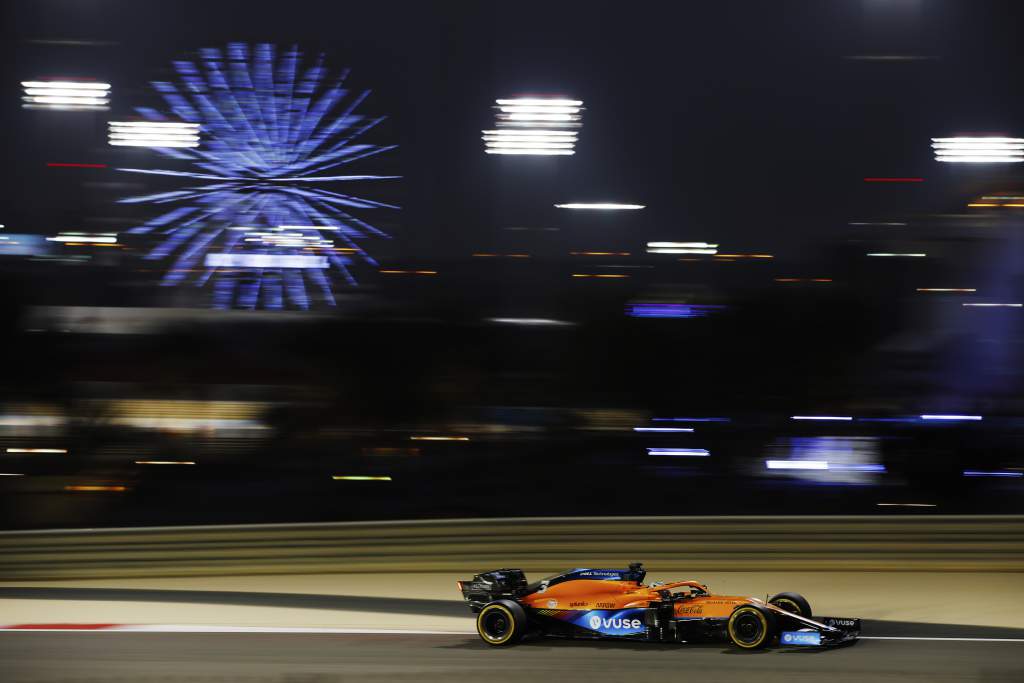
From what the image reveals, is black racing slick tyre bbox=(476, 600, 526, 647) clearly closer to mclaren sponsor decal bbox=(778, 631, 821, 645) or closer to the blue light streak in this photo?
mclaren sponsor decal bbox=(778, 631, 821, 645)

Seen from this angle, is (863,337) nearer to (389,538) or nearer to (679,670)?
(389,538)

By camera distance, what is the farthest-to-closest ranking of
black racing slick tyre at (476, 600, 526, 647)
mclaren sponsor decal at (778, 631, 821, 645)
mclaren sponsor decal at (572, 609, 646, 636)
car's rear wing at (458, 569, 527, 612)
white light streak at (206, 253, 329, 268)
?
white light streak at (206, 253, 329, 268) → car's rear wing at (458, 569, 527, 612) → black racing slick tyre at (476, 600, 526, 647) → mclaren sponsor decal at (572, 609, 646, 636) → mclaren sponsor decal at (778, 631, 821, 645)

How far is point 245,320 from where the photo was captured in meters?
28.8

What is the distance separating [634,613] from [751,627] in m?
0.82

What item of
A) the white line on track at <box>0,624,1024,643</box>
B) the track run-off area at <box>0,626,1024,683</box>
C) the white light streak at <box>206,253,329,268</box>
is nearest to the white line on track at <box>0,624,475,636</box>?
the white line on track at <box>0,624,1024,643</box>

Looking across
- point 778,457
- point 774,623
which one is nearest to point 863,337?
point 778,457

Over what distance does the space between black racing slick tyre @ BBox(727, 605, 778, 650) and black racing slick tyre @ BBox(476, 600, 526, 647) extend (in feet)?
4.91

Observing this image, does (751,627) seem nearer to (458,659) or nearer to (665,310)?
(458,659)

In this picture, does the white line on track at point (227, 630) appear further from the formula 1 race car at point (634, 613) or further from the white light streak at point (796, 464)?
the white light streak at point (796, 464)

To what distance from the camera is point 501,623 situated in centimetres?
747

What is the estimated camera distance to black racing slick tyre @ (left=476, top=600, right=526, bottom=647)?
7398mm

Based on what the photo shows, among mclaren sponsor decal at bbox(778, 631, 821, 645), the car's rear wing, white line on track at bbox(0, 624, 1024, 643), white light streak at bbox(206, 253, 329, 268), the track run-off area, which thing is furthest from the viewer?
white light streak at bbox(206, 253, 329, 268)

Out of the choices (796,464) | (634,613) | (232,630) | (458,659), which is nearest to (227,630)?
(232,630)

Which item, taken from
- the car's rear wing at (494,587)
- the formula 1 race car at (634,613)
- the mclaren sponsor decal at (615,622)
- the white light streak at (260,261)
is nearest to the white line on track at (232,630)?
the car's rear wing at (494,587)
